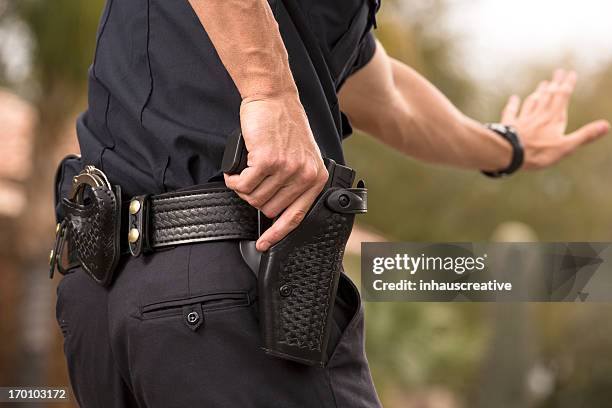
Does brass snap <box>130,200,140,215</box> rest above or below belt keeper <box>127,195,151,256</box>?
above

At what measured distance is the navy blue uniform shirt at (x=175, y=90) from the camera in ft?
2.80

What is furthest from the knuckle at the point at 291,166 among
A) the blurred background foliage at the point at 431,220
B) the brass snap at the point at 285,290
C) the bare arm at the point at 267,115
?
the blurred background foliage at the point at 431,220

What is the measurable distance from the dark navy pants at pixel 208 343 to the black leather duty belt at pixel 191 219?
0.01m

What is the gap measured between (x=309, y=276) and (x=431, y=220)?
687 inches

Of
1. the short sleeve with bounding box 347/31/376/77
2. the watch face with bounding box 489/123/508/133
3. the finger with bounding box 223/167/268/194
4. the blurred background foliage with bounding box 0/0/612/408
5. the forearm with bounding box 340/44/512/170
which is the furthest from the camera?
the blurred background foliage with bounding box 0/0/612/408

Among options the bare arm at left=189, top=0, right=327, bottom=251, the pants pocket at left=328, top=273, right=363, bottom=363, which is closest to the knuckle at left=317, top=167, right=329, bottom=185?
the bare arm at left=189, top=0, right=327, bottom=251

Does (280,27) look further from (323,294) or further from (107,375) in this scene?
(107,375)

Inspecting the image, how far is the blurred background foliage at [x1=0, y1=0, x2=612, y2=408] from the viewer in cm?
699

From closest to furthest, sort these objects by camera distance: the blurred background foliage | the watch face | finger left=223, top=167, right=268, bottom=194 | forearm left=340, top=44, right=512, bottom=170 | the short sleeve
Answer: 1. finger left=223, top=167, right=268, bottom=194
2. the short sleeve
3. forearm left=340, top=44, right=512, bottom=170
4. the watch face
5. the blurred background foliage

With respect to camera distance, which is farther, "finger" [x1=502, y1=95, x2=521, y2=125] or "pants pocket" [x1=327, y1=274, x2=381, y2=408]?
"finger" [x1=502, y1=95, x2=521, y2=125]

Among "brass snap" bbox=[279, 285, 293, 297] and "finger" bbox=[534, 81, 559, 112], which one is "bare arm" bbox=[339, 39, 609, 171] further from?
"brass snap" bbox=[279, 285, 293, 297]

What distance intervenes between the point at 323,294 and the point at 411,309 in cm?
1066

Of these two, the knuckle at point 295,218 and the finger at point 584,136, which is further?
the finger at point 584,136

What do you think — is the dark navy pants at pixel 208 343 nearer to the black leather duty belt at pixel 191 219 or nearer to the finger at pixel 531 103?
the black leather duty belt at pixel 191 219
